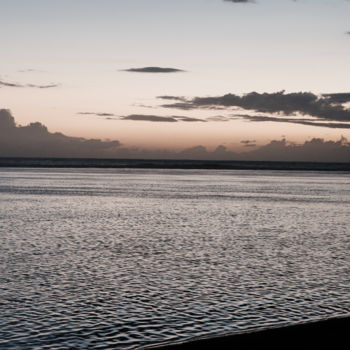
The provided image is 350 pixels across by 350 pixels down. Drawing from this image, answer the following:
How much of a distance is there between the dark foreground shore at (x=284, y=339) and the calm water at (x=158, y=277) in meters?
2.39

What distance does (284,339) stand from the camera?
1073 centimetres

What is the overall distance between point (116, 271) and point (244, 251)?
24.3 feet

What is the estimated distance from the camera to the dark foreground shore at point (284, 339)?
1037cm

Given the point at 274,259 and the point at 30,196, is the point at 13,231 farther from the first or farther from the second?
the point at 30,196

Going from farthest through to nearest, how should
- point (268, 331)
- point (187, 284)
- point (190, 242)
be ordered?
point (190, 242)
point (187, 284)
point (268, 331)

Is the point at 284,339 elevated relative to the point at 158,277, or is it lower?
elevated

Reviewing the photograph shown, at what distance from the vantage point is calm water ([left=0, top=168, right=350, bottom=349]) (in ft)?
45.2

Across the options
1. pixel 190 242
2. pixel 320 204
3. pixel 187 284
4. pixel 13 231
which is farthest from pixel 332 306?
pixel 320 204

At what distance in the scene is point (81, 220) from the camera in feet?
123

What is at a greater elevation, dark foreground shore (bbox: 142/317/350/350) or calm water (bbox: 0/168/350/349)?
dark foreground shore (bbox: 142/317/350/350)

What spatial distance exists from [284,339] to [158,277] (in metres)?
9.19

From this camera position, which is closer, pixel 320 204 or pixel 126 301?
pixel 126 301

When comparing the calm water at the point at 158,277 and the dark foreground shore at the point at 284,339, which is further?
the calm water at the point at 158,277

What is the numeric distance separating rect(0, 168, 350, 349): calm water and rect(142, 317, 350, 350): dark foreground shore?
2387 millimetres
